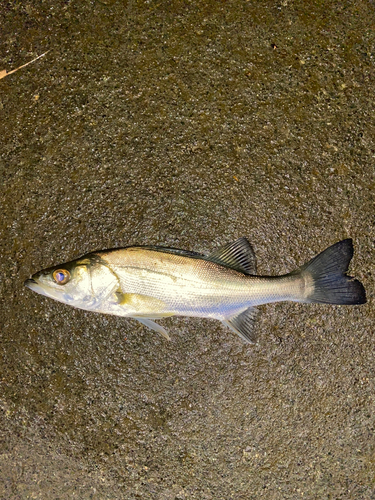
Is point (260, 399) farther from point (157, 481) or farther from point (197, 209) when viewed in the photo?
point (197, 209)

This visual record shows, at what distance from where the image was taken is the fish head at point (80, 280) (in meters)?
2.45

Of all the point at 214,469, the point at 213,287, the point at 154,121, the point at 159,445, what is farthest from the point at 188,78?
the point at 214,469

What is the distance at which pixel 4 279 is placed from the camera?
9.21 ft

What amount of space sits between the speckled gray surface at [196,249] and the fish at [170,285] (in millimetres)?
274

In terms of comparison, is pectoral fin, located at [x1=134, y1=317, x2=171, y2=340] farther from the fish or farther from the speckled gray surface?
the speckled gray surface

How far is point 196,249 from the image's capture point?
2.78 m

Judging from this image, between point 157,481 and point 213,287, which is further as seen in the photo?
point 157,481

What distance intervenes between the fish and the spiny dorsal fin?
5 centimetres

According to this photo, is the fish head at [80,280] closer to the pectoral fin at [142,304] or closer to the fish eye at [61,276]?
the fish eye at [61,276]

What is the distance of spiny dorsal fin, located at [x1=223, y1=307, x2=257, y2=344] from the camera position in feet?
8.46

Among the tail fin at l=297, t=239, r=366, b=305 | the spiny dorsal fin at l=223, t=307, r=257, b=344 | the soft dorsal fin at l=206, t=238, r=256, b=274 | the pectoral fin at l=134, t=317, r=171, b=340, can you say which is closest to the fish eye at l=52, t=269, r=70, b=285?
the pectoral fin at l=134, t=317, r=171, b=340

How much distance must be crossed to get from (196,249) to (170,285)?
448 mm

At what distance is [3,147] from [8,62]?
2.40 feet

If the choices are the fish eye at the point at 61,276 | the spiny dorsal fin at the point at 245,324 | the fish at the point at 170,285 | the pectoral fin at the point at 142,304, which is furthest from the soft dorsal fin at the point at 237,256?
the fish eye at the point at 61,276
